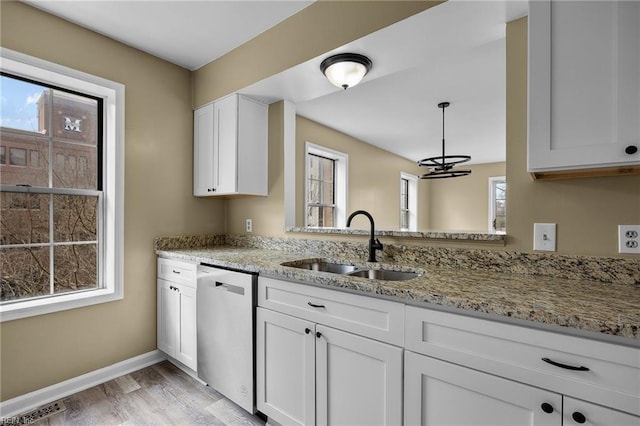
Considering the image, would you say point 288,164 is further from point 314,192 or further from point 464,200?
point 464,200

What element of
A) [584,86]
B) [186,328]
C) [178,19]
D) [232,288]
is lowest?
[186,328]

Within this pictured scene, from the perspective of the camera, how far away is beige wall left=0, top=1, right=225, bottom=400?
1.99 meters

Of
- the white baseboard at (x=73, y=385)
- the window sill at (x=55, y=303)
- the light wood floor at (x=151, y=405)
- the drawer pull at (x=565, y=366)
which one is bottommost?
the light wood floor at (x=151, y=405)

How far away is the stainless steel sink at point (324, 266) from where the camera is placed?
205 cm

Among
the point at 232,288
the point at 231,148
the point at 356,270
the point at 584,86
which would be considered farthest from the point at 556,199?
the point at 231,148

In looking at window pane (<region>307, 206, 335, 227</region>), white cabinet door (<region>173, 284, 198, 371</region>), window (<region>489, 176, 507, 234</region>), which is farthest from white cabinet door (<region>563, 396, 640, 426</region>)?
window (<region>489, 176, 507, 234</region>)

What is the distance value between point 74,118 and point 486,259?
2.92 metres

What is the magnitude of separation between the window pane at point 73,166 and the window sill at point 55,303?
2.57 feet

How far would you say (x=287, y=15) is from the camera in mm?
2098

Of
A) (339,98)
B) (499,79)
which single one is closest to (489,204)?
(499,79)

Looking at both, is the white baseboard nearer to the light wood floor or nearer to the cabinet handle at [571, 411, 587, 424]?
the light wood floor

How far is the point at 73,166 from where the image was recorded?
2316mm

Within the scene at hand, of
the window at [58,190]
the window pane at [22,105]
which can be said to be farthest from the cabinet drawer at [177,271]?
the window pane at [22,105]

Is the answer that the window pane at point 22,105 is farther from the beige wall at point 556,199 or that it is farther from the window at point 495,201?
the window at point 495,201
